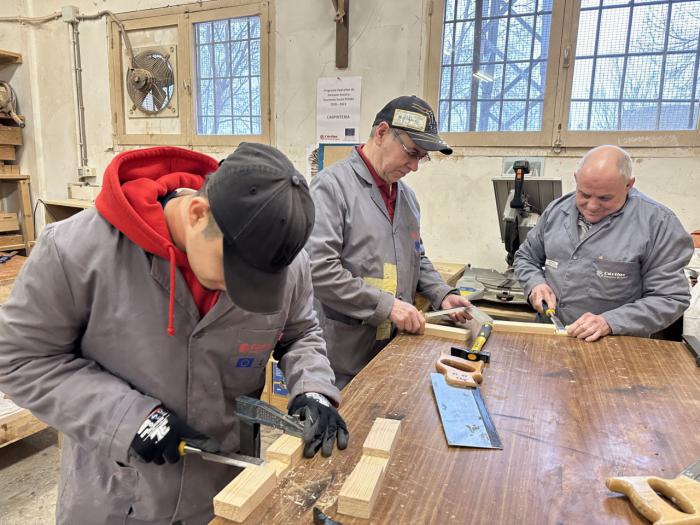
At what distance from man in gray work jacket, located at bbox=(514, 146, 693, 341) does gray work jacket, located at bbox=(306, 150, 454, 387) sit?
632 millimetres

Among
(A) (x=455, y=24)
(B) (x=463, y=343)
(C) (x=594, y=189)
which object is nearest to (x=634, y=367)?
(B) (x=463, y=343)

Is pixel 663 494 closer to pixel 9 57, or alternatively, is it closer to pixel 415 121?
pixel 415 121

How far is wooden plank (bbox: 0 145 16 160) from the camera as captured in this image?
179 inches

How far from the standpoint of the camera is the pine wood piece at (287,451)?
85 cm

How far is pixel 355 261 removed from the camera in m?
1.68

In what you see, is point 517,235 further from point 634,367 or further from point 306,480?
point 306,480

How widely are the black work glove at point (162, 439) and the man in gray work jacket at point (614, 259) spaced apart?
132 cm

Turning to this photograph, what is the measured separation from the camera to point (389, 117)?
1.70 m

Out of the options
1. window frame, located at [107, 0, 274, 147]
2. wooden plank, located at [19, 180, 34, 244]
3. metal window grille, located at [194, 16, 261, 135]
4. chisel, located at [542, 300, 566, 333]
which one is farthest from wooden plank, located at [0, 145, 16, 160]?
chisel, located at [542, 300, 566, 333]

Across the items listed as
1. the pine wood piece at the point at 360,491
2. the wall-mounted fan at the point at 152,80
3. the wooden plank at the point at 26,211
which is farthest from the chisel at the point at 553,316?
the wooden plank at the point at 26,211

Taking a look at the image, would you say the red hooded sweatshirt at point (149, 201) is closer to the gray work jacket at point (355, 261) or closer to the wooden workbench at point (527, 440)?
the wooden workbench at point (527, 440)

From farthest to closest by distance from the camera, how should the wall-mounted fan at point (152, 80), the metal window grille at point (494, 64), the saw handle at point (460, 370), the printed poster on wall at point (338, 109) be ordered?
1. the wall-mounted fan at point (152, 80)
2. the printed poster on wall at point (338, 109)
3. the metal window grille at point (494, 64)
4. the saw handle at point (460, 370)

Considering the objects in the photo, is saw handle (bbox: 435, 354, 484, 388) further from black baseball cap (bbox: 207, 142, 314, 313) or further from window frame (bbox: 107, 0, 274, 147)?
window frame (bbox: 107, 0, 274, 147)

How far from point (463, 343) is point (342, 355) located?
449 mm
